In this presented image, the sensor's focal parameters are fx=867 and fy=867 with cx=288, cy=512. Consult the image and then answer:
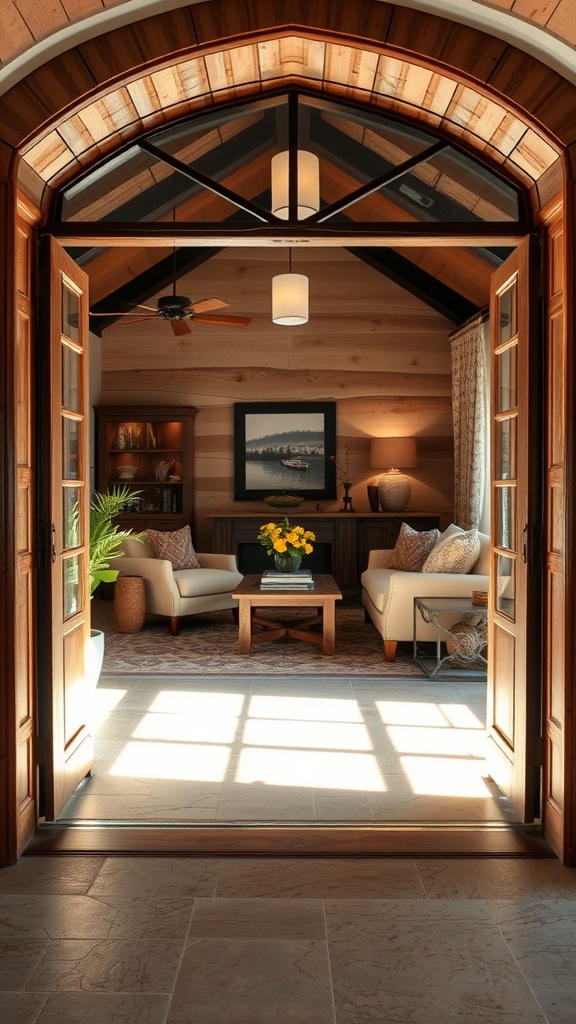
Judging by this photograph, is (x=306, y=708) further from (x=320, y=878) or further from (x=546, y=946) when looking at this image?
(x=546, y=946)

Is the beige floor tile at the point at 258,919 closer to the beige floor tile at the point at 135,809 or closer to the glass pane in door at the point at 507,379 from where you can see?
the beige floor tile at the point at 135,809

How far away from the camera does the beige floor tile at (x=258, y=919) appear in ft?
7.91

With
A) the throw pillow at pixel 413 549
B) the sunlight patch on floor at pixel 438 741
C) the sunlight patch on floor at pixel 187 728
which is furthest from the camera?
the throw pillow at pixel 413 549

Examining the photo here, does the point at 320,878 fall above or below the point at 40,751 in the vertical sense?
below

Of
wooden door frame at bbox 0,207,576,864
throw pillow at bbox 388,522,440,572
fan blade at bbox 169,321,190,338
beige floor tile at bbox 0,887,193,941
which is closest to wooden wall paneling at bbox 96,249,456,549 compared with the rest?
throw pillow at bbox 388,522,440,572

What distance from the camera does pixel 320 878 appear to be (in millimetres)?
2773

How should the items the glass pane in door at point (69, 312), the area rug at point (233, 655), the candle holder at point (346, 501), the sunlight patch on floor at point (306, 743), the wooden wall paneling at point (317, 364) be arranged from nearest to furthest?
the glass pane in door at point (69, 312)
the sunlight patch on floor at point (306, 743)
the area rug at point (233, 655)
the candle holder at point (346, 501)
the wooden wall paneling at point (317, 364)

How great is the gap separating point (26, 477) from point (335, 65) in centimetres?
185

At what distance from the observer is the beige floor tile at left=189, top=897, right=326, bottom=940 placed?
7.91ft

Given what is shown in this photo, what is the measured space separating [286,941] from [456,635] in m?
→ 3.57

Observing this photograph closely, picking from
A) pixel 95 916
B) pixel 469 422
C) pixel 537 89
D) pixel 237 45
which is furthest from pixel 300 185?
pixel 469 422

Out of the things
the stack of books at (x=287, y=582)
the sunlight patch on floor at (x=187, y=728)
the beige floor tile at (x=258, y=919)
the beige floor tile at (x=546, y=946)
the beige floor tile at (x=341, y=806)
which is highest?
the stack of books at (x=287, y=582)

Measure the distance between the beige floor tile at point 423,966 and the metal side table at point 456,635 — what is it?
3138 millimetres

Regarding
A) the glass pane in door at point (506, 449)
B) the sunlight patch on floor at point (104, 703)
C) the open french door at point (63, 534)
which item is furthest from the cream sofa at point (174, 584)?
the glass pane in door at point (506, 449)
